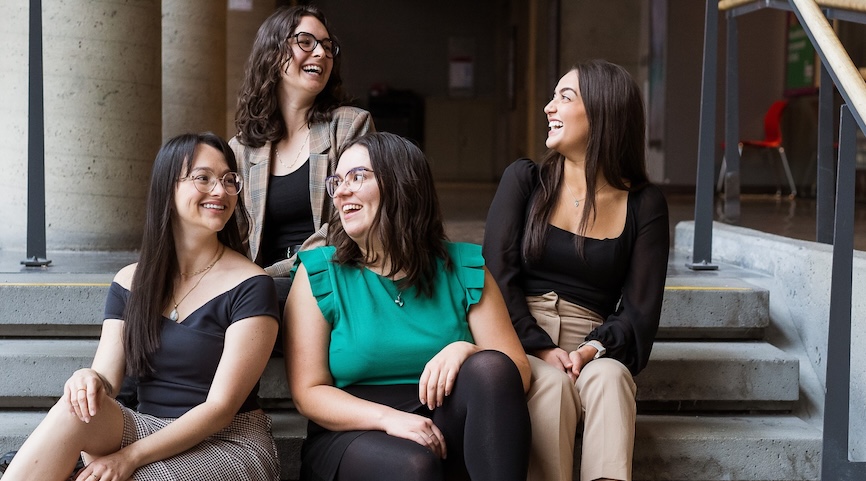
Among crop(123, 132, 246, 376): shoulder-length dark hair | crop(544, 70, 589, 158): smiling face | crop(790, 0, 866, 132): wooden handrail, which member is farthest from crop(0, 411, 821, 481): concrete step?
crop(790, 0, 866, 132): wooden handrail

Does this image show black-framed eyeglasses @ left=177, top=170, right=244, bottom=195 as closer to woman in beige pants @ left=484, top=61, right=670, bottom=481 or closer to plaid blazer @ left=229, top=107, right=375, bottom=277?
plaid blazer @ left=229, top=107, right=375, bottom=277

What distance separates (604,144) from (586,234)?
0.24 m

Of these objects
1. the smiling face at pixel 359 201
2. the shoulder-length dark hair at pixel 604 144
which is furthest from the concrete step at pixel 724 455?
the smiling face at pixel 359 201

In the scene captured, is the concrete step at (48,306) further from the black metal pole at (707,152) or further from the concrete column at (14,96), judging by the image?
the black metal pole at (707,152)

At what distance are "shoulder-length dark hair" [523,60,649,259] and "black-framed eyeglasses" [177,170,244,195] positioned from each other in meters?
0.81

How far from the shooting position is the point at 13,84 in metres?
4.36

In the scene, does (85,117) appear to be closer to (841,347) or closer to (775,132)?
(841,347)

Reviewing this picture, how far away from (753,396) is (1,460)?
208 centimetres

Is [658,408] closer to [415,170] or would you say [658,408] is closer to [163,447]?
[415,170]

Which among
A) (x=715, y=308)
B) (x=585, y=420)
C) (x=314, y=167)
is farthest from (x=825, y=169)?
(x=314, y=167)

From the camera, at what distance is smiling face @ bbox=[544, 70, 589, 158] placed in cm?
276

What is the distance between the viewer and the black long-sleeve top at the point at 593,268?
271 centimetres

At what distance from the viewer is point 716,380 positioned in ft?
10.1

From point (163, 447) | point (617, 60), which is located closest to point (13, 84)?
point (163, 447)
